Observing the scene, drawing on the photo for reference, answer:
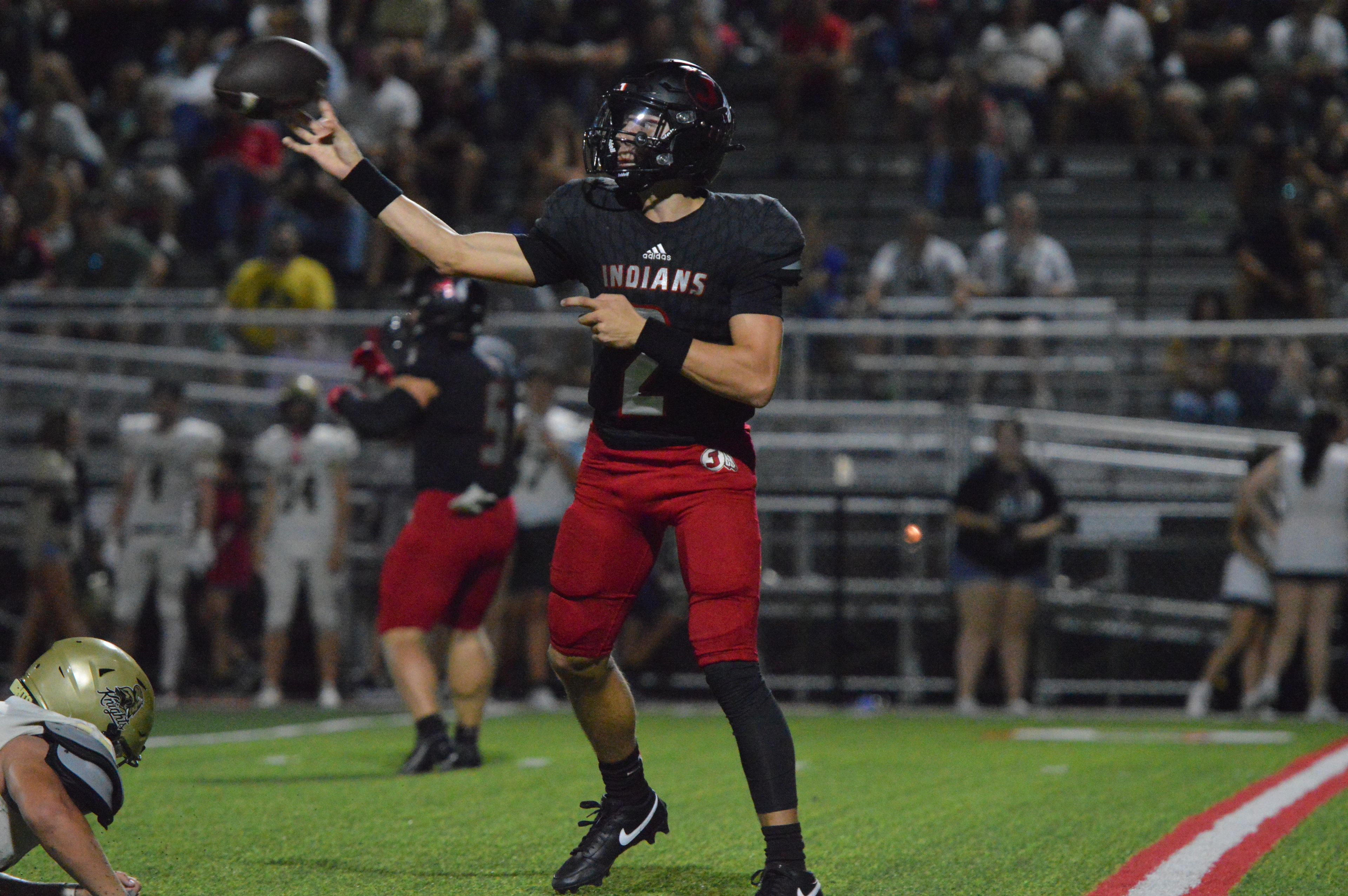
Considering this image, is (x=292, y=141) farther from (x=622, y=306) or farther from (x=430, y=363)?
(x=430, y=363)

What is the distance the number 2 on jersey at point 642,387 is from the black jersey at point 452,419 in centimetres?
310

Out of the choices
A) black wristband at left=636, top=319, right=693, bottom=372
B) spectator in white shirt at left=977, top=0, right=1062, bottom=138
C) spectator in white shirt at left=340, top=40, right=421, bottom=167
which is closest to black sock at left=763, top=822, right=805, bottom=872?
black wristband at left=636, top=319, right=693, bottom=372

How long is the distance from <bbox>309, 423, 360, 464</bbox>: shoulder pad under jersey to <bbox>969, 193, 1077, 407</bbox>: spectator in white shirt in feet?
16.4

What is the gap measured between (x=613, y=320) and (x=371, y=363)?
135 inches

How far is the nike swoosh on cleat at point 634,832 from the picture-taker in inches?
189

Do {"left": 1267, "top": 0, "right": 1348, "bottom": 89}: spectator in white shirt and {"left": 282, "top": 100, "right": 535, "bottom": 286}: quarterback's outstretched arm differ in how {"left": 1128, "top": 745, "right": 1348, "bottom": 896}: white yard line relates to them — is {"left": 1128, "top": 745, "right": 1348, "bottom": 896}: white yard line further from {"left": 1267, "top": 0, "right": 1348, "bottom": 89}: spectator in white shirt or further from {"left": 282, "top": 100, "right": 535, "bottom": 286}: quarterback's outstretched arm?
{"left": 1267, "top": 0, "right": 1348, "bottom": 89}: spectator in white shirt

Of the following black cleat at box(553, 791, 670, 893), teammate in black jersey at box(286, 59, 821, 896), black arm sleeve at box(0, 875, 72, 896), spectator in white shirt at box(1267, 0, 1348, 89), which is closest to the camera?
black arm sleeve at box(0, 875, 72, 896)

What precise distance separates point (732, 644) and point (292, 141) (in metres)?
1.77

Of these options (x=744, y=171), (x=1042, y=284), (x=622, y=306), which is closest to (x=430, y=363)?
(x=622, y=306)

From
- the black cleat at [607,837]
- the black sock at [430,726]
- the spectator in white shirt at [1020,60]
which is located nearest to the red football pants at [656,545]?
the black cleat at [607,837]

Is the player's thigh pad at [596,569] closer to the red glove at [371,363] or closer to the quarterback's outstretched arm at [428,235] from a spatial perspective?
the quarterback's outstretched arm at [428,235]

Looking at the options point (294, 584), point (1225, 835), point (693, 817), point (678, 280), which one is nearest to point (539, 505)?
point (294, 584)

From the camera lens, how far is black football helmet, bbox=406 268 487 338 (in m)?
7.60

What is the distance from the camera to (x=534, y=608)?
1173cm
